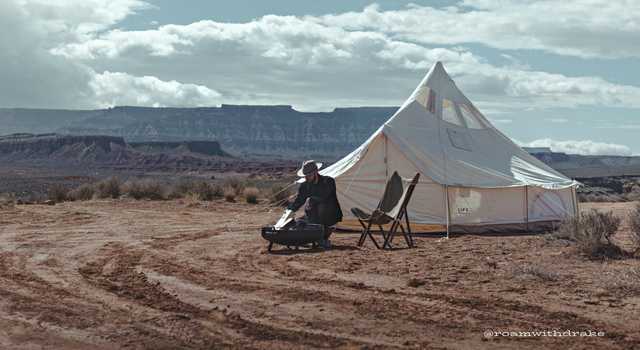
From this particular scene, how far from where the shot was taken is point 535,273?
839 centimetres

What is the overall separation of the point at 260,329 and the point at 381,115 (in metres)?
135

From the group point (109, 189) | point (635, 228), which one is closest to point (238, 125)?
point (109, 189)

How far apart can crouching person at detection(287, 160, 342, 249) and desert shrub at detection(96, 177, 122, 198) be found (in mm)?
15118

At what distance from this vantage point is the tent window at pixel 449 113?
16.3 meters

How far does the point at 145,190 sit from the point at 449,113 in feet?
41.3

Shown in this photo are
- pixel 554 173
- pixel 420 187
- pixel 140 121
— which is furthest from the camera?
pixel 140 121

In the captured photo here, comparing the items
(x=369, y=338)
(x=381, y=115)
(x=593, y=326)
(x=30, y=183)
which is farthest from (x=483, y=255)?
(x=381, y=115)

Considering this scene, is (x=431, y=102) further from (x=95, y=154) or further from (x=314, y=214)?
(x=95, y=154)

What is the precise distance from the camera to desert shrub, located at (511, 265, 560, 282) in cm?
827

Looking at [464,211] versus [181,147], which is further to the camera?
[181,147]

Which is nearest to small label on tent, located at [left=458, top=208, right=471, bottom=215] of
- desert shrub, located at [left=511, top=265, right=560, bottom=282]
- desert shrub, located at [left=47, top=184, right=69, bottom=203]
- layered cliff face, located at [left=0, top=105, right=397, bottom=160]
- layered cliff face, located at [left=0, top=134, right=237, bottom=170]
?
desert shrub, located at [left=511, top=265, right=560, bottom=282]

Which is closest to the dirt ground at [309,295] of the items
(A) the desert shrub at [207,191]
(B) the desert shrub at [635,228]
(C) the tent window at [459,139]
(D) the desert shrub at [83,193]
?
(B) the desert shrub at [635,228]

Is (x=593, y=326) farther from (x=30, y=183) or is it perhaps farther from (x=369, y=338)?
(x=30, y=183)

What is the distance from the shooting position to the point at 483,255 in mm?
10430
